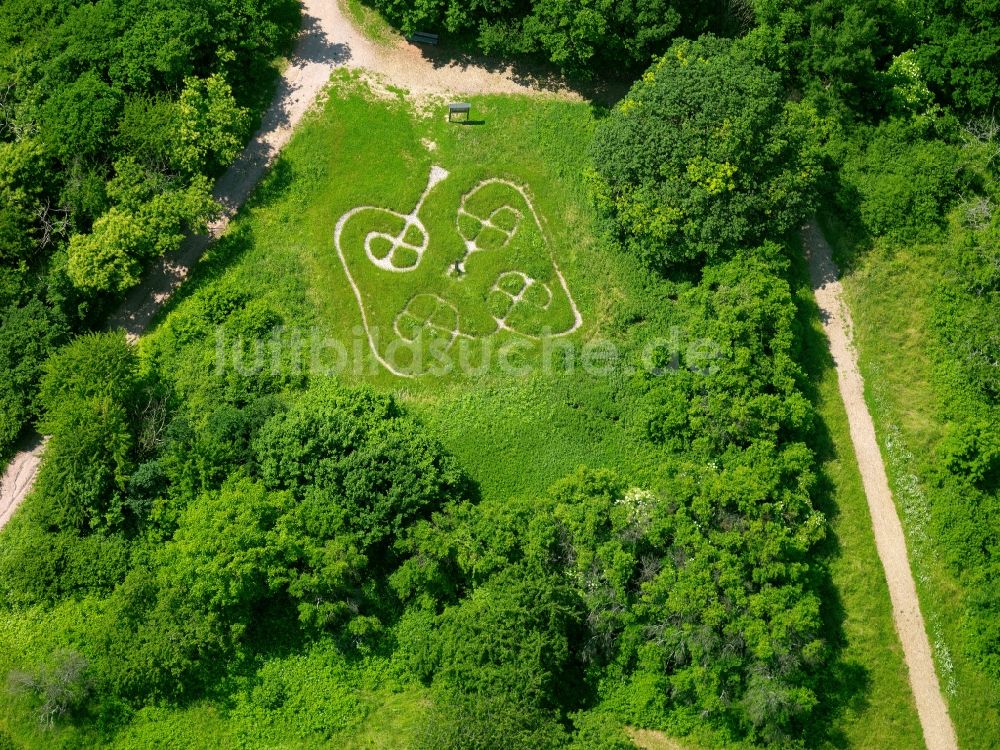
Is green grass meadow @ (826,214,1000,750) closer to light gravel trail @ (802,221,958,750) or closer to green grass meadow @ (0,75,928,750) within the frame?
light gravel trail @ (802,221,958,750)

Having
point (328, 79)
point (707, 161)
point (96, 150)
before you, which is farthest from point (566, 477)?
point (96, 150)

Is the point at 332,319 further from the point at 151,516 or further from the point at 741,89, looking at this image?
the point at 741,89

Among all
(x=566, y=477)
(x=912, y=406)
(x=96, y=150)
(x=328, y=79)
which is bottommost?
(x=566, y=477)

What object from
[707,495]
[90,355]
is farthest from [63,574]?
[707,495]

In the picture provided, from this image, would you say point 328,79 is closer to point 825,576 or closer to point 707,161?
point 707,161

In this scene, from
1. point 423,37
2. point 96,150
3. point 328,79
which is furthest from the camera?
point 328,79

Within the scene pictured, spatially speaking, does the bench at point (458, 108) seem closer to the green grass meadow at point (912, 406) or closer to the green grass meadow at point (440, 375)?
the green grass meadow at point (440, 375)

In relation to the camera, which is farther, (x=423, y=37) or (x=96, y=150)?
(x=423, y=37)
